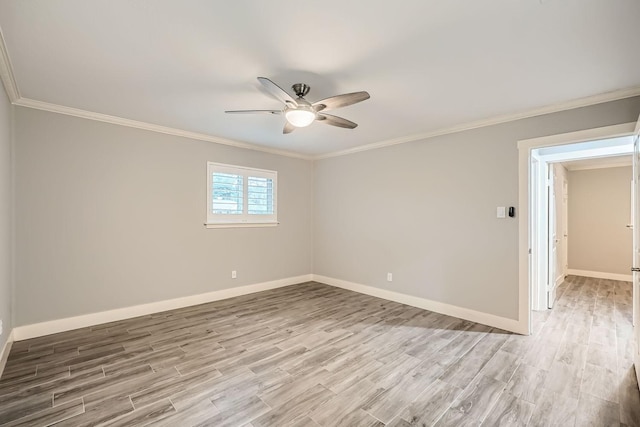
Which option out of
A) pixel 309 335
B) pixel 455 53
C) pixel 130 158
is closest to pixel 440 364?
pixel 309 335

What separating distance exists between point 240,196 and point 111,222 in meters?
1.83

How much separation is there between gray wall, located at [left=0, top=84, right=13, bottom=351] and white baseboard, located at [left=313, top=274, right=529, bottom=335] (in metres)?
4.27

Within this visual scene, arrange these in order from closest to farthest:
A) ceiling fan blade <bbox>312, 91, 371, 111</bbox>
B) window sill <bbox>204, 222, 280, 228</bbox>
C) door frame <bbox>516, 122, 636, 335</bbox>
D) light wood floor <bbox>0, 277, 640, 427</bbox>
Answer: light wood floor <bbox>0, 277, 640, 427</bbox> < ceiling fan blade <bbox>312, 91, 371, 111</bbox> < door frame <bbox>516, 122, 636, 335</bbox> < window sill <bbox>204, 222, 280, 228</bbox>

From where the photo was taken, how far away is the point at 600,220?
20.5 ft

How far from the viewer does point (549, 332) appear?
336cm

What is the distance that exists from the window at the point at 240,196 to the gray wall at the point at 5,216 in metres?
2.09

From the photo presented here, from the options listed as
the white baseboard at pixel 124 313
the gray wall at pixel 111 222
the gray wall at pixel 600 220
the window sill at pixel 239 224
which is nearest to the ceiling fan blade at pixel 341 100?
the gray wall at pixel 111 222

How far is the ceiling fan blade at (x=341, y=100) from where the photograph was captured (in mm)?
2291

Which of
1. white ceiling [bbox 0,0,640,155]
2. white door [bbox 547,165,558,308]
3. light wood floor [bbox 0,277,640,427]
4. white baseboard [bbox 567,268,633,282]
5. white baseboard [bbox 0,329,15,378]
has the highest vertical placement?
white ceiling [bbox 0,0,640,155]

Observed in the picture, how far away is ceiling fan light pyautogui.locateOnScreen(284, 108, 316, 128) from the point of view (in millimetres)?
2494

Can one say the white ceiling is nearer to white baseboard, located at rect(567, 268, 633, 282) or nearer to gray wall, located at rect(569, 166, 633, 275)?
gray wall, located at rect(569, 166, 633, 275)

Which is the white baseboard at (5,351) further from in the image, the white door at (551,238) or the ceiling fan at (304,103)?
the white door at (551,238)

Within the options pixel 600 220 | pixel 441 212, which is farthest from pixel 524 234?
pixel 600 220

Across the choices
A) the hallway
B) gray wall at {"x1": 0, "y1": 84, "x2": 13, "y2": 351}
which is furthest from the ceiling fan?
the hallway
